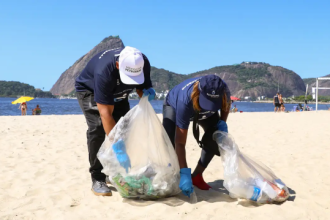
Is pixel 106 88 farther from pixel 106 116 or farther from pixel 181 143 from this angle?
pixel 181 143

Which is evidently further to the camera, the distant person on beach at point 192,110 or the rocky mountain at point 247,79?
the rocky mountain at point 247,79

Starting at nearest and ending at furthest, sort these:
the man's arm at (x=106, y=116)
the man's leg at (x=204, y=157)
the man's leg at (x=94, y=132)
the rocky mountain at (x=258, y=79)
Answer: the man's arm at (x=106, y=116) → the man's leg at (x=94, y=132) → the man's leg at (x=204, y=157) → the rocky mountain at (x=258, y=79)

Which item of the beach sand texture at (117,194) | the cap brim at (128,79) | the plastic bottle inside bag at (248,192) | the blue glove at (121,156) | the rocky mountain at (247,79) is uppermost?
the rocky mountain at (247,79)

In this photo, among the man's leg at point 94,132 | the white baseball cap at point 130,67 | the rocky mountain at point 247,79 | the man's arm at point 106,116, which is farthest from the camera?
the rocky mountain at point 247,79

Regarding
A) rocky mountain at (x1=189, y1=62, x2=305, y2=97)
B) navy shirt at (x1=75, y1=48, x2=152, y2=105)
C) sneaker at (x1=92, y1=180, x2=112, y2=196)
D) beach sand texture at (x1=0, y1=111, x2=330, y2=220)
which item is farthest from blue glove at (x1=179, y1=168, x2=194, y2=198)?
rocky mountain at (x1=189, y1=62, x2=305, y2=97)

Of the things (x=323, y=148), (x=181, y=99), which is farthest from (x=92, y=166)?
(x=323, y=148)

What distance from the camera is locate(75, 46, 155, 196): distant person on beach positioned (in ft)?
8.56

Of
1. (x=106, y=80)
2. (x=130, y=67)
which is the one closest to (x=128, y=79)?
(x=130, y=67)

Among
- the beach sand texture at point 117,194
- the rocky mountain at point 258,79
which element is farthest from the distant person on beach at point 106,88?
the rocky mountain at point 258,79

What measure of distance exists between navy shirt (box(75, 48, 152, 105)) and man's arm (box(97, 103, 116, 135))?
0.15ft

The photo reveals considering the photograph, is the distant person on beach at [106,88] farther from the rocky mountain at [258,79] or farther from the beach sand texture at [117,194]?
the rocky mountain at [258,79]

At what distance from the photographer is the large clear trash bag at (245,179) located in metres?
2.80

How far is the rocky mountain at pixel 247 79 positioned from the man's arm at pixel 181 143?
13843 cm

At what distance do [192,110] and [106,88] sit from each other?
0.74 meters
